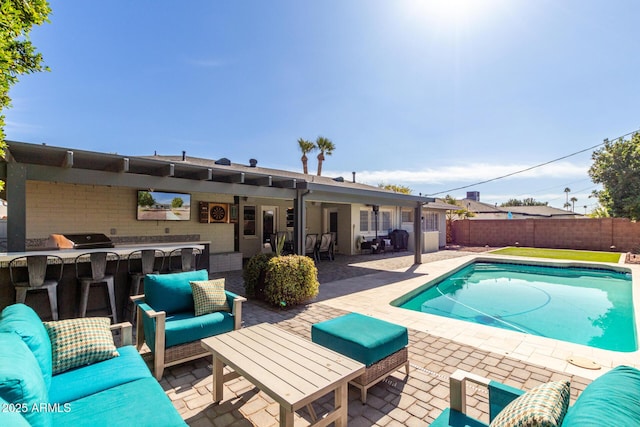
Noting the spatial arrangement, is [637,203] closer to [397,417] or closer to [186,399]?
[397,417]

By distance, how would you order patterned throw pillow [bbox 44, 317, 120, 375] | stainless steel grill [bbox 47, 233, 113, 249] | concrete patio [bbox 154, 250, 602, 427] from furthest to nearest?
stainless steel grill [bbox 47, 233, 113, 249]
concrete patio [bbox 154, 250, 602, 427]
patterned throw pillow [bbox 44, 317, 120, 375]

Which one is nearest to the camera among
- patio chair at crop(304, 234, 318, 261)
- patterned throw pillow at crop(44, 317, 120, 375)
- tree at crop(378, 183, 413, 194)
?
patterned throw pillow at crop(44, 317, 120, 375)

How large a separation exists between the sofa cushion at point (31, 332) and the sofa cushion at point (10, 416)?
95 cm

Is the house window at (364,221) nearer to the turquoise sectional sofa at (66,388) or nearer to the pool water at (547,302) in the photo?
the pool water at (547,302)

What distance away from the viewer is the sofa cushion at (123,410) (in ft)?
5.90

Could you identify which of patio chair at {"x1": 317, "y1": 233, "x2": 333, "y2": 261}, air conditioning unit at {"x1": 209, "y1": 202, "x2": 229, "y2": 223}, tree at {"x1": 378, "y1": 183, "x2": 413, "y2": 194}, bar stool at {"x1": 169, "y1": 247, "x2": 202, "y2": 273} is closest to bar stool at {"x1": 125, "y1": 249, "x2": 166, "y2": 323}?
bar stool at {"x1": 169, "y1": 247, "x2": 202, "y2": 273}

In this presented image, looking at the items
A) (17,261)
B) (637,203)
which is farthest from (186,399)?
(637,203)

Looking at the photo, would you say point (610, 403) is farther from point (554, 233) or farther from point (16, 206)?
point (554, 233)

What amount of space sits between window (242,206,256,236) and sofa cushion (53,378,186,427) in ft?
33.3

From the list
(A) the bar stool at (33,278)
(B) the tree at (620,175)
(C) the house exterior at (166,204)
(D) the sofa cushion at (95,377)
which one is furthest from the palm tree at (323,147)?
(D) the sofa cushion at (95,377)

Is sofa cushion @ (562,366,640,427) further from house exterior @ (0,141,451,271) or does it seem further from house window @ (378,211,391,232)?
house window @ (378,211,391,232)

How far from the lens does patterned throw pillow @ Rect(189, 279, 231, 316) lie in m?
3.91

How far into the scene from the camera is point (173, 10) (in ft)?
24.0

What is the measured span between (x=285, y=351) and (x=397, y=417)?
1165 millimetres
